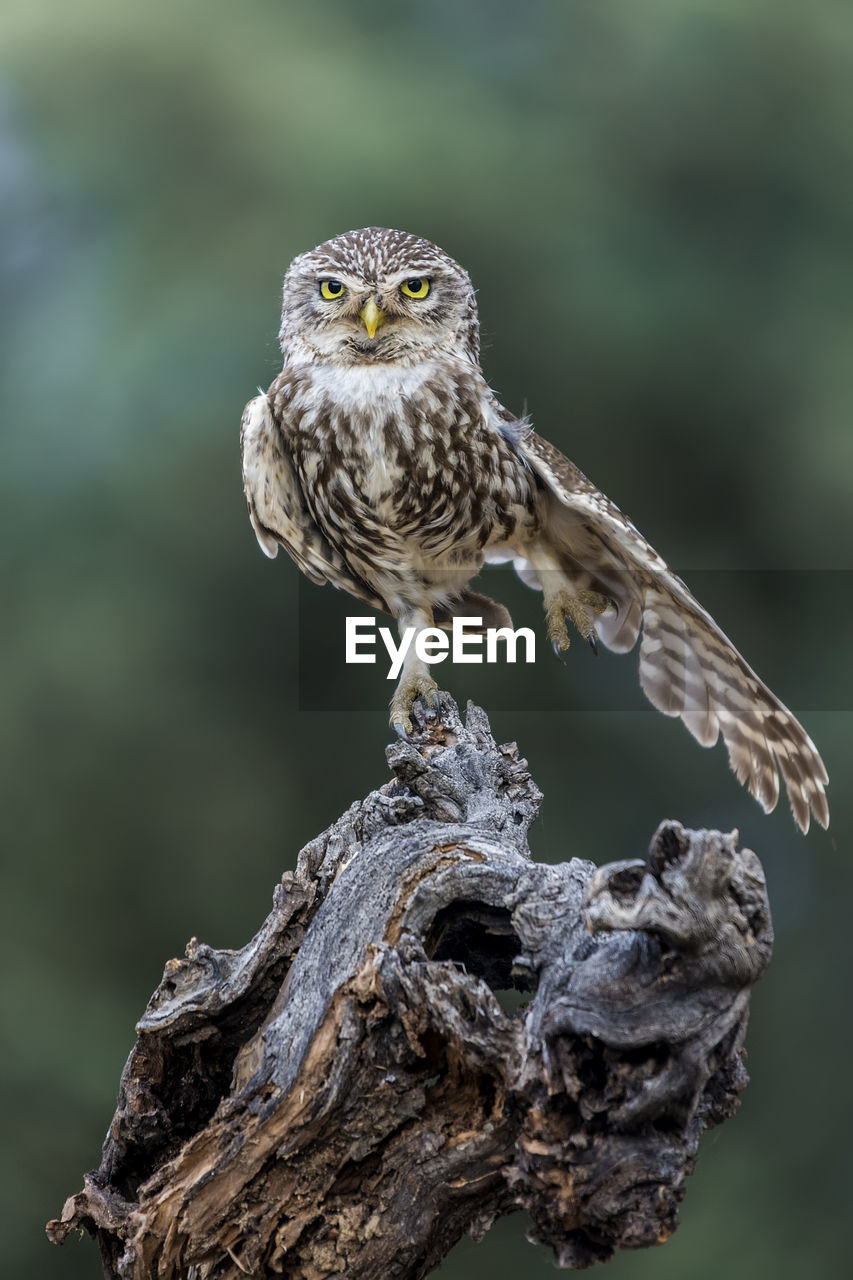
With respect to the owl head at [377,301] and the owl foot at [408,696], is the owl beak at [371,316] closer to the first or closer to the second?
the owl head at [377,301]

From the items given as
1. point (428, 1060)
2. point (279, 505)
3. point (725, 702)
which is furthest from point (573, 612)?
point (428, 1060)

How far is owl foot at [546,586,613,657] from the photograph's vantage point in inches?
110

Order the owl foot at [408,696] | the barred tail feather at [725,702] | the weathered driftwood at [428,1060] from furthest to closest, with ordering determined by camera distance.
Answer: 1. the owl foot at [408,696]
2. the barred tail feather at [725,702]
3. the weathered driftwood at [428,1060]

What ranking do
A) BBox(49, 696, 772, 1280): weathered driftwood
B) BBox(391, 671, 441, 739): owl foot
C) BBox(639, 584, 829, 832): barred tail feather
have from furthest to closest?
BBox(391, 671, 441, 739): owl foot, BBox(639, 584, 829, 832): barred tail feather, BBox(49, 696, 772, 1280): weathered driftwood

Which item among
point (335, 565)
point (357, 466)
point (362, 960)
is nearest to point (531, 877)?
point (362, 960)

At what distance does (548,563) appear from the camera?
9.45ft

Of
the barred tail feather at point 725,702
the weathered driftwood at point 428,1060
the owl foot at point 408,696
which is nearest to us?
the weathered driftwood at point 428,1060

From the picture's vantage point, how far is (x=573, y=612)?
9.22 feet

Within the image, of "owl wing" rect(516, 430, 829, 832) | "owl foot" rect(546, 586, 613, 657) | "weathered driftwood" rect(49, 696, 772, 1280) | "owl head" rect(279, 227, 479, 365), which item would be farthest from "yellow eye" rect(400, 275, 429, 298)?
"weathered driftwood" rect(49, 696, 772, 1280)

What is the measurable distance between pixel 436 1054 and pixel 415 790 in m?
0.58

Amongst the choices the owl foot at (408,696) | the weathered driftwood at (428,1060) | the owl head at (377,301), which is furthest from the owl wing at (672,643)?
the weathered driftwood at (428,1060)

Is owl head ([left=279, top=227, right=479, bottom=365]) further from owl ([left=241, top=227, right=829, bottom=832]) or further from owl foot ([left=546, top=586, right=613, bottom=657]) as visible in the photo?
owl foot ([left=546, top=586, right=613, bottom=657])

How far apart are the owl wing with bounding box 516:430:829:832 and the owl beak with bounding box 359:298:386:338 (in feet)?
1.29

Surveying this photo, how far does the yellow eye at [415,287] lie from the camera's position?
2578 millimetres
